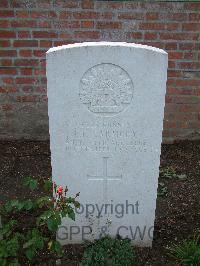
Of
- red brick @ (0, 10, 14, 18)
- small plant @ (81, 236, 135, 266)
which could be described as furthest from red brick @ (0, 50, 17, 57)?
small plant @ (81, 236, 135, 266)

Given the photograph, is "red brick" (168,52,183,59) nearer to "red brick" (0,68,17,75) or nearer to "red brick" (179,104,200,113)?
"red brick" (179,104,200,113)

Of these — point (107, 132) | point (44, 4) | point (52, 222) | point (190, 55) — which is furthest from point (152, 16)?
point (52, 222)

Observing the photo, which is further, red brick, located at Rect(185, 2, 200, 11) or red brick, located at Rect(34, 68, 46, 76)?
red brick, located at Rect(34, 68, 46, 76)

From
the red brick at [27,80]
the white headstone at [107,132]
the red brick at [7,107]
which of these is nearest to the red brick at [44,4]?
the red brick at [27,80]

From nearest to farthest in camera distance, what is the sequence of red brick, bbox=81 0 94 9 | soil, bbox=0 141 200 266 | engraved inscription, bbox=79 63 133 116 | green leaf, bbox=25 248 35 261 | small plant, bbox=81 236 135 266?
engraved inscription, bbox=79 63 133 116
green leaf, bbox=25 248 35 261
small plant, bbox=81 236 135 266
soil, bbox=0 141 200 266
red brick, bbox=81 0 94 9

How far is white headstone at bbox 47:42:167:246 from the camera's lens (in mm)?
2602

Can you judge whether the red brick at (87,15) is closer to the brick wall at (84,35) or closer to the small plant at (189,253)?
the brick wall at (84,35)

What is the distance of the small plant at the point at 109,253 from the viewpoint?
287cm

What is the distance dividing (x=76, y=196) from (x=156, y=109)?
32.2 inches

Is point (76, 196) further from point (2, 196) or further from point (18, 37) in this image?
point (18, 37)

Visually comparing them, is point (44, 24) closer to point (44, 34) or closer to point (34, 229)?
point (44, 34)

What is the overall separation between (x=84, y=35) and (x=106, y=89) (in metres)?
1.66

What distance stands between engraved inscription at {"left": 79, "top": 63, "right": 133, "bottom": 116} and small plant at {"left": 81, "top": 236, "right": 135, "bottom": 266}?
1.00 m

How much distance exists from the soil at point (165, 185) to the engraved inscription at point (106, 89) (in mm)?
1185
